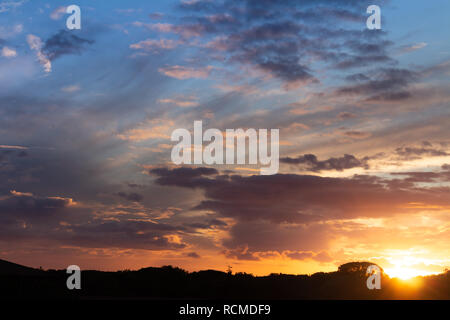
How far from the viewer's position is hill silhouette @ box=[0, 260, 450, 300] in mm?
60125

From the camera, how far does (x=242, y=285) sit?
70812 mm

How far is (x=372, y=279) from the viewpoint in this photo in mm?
63438

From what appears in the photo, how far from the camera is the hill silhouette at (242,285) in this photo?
60125mm
